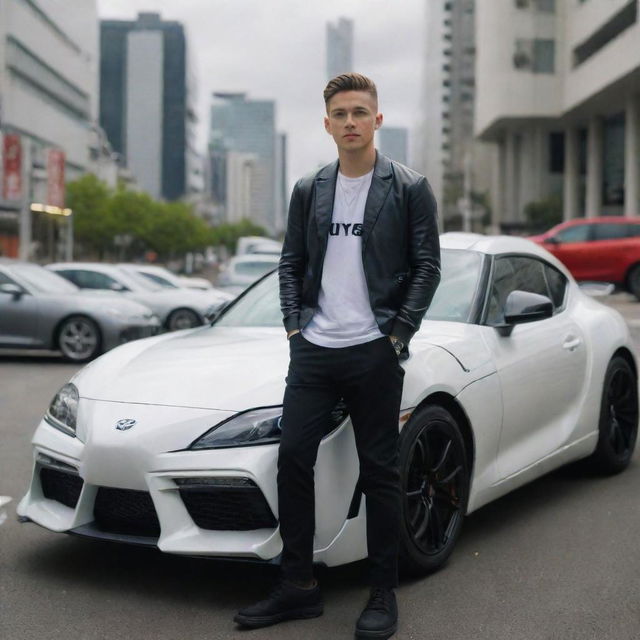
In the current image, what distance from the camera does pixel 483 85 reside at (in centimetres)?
6644

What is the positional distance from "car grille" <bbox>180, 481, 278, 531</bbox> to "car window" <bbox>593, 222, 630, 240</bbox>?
64.3 ft

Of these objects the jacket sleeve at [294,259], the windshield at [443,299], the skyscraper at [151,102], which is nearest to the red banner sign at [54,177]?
the windshield at [443,299]

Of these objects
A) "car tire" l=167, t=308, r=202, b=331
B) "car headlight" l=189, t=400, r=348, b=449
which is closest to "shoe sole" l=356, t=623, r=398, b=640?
"car headlight" l=189, t=400, r=348, b=449

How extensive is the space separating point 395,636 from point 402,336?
100cm

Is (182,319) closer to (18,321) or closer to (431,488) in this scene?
(18,321)

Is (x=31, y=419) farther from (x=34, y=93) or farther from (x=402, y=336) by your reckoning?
(x=34, y=93)

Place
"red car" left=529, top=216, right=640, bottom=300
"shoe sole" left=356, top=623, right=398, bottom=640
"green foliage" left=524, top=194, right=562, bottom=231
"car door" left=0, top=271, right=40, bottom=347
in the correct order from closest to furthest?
"shoe sole" left=356, top=623, right=398, bottom=640
"car door" left=0, top=271, right=40, bottom=347
"red car" left=529, top=216, right=640, bottom=300
"green foliage" left=524, top=194, right=562, bottom=231

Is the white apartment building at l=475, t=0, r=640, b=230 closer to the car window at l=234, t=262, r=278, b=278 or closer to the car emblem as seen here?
the car window at l=234, t=262, r=278, b=278

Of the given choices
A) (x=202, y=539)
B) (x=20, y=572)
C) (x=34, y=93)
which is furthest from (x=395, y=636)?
(x=34, y=93)

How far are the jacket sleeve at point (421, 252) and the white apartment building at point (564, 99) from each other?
47144 millimetres

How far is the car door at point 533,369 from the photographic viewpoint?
4.66 meters

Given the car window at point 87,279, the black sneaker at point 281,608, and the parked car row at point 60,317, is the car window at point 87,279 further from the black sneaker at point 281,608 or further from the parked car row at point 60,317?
the black sneaker at point 281,608

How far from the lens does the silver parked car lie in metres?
13.1

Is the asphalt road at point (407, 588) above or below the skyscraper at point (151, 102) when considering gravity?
below
